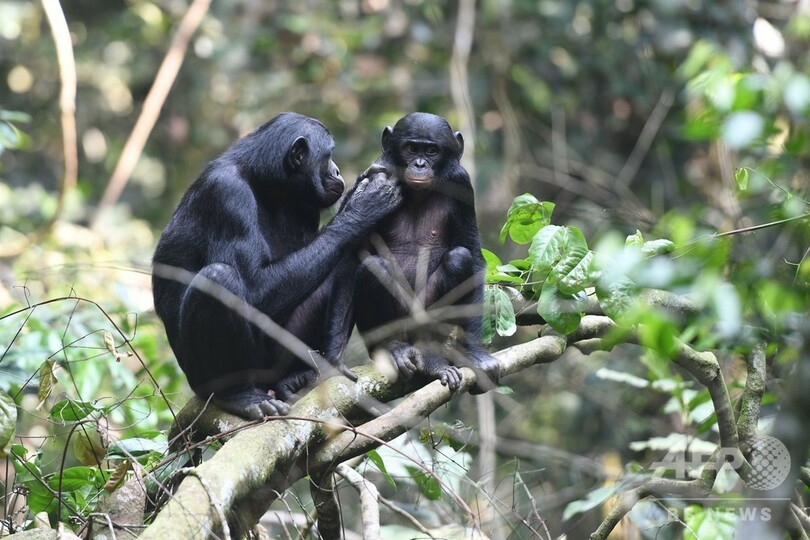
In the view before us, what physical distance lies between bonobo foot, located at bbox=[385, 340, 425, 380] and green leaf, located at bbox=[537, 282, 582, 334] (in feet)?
2.79

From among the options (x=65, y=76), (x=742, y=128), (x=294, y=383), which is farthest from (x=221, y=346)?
(x=65, y=76)

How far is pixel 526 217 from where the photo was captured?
498 centimetres

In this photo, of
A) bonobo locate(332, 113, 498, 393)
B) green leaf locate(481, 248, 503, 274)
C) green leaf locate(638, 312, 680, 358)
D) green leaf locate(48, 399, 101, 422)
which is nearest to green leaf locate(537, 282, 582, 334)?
bonobo locate(332, 113, 498, 393)

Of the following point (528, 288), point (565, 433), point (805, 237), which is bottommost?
point (565, 433)

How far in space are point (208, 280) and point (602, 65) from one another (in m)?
8.09

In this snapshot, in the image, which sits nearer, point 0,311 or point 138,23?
point 0,311

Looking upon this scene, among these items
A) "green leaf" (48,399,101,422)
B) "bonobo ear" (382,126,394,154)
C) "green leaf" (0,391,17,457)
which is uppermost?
"bonobo ear" (382,126,394,154)

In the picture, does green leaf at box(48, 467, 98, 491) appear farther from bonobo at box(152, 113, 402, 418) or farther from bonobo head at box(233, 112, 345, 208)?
bonobo head at box(233, 112, 345, 208)

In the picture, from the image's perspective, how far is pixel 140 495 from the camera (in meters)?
4.27

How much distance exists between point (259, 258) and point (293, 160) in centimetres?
72

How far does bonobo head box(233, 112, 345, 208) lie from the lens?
5391 mm

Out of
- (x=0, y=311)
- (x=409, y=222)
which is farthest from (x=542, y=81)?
(x=0, y=311)

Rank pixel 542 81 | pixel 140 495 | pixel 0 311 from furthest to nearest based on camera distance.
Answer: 1. pixel 542 81
2. pixel 0 311
3. pixel 140 495

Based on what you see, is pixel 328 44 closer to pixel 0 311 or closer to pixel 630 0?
Answer: pixel 630 0
